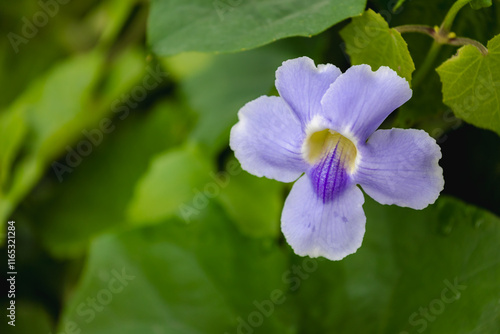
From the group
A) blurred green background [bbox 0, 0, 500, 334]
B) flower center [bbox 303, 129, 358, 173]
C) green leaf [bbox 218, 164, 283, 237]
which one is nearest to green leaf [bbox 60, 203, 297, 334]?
blurred green background [bbox 0, 0, 500, 334]

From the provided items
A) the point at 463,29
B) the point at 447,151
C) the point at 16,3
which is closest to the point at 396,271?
the point at 447,151

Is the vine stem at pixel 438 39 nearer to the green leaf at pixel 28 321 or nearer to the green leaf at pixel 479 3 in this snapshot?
the green leaf at pixel 479 3

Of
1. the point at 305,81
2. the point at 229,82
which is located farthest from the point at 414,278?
the point at 229,82

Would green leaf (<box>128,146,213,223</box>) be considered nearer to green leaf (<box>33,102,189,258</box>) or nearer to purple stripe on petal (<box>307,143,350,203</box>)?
green leaf (<box>33,102,189,258</box>)

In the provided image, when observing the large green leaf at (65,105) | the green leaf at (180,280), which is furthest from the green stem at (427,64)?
the large green leaf at (65,105)

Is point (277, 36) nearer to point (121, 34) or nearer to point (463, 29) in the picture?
point (463, 29)

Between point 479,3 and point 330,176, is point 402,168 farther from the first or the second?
point 479,3
